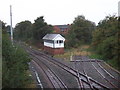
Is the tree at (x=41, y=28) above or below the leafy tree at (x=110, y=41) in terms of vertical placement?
above

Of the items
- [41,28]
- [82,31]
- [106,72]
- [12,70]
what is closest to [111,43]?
[106,72]

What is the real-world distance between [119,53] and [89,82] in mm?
5474

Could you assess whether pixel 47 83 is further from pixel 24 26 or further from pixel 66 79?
pixel 24 26

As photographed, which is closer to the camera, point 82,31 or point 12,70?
point 12,70

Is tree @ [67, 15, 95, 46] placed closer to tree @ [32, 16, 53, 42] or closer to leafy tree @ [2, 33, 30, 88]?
tree @ [32, 16, 53, 42]

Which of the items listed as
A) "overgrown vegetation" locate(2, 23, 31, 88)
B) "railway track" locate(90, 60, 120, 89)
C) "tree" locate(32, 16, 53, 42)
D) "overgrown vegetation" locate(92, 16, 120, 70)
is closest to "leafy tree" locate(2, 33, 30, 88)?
"overgrown vegetation" locate(2, 23, 31, 88)

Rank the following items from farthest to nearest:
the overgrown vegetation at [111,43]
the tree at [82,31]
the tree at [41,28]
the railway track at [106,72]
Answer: the tree at [82,31], the tree at [41,28], the overgrown vegetation at [111,43], the railway track at [106,72]

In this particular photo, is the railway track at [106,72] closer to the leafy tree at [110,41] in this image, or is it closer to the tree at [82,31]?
the leafy tree at [110,41]

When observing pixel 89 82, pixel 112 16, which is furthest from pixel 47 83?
pixel 112 16

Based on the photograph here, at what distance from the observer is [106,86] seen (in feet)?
43.4

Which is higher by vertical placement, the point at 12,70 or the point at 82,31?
the point at 82,31

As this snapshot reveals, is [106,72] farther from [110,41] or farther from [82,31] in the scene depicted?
[82,31]

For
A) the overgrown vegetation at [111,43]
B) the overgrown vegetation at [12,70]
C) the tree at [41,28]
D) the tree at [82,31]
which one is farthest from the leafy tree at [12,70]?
the tree at [82,31]

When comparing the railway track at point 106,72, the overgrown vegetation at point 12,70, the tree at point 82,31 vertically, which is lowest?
the railway track at point 106,72
